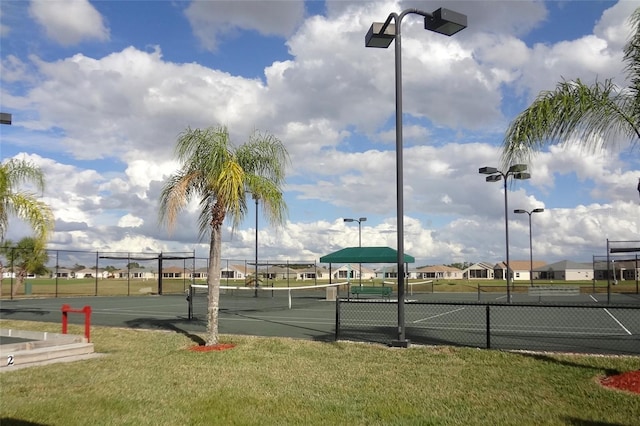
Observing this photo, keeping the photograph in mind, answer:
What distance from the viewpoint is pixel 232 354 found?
437 inches

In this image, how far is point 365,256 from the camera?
31297 mm

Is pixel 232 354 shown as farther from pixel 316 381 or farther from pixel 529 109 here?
pixel 529 109

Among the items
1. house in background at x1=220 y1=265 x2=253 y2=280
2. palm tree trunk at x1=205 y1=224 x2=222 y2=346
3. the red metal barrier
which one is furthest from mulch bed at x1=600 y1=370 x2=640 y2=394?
house in background at x1=220 y1=265 x2=253 y2=280

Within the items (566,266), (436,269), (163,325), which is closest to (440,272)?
(436,269)

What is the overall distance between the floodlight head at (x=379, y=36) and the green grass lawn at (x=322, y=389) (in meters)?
6.59

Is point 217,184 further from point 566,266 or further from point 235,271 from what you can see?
point 566,266

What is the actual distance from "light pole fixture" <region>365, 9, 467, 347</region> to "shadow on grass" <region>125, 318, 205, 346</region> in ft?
16.9

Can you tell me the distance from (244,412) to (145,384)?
8.09ft

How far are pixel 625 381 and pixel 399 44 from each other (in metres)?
7.90

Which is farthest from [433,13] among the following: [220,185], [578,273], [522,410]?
[578,273]

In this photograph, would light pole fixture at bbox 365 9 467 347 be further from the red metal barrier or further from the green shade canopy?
the green shade canopy

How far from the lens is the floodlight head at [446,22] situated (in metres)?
10.8

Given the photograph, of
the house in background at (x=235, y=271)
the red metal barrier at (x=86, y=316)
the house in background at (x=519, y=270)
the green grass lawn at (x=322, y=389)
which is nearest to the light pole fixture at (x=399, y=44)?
the green grass lawn at (x=322, y=389)

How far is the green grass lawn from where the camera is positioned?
261 inches
